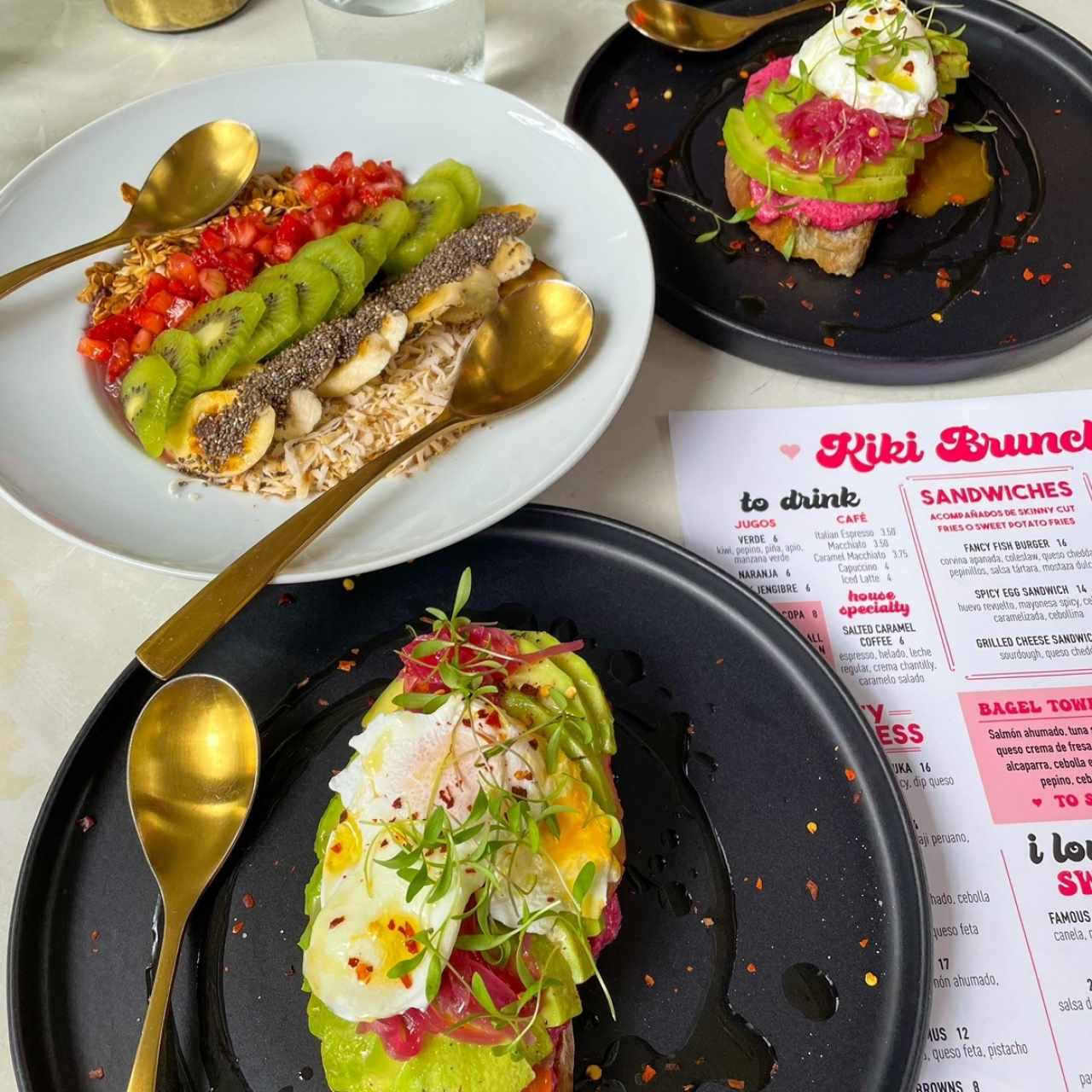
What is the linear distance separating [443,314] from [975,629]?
0.87 m

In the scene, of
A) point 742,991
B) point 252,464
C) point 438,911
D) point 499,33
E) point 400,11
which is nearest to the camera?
point 438,911

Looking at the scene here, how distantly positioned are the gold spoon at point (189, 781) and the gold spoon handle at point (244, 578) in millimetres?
51

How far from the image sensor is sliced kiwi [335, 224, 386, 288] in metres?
1.47

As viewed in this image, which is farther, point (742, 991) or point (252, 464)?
point (252, 464)

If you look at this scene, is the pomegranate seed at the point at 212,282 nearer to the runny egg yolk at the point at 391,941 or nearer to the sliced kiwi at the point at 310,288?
the sliced kiwi at the point at 310,288

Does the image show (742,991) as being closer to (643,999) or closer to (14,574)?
(643,999)

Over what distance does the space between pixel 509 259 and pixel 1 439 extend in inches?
28.6

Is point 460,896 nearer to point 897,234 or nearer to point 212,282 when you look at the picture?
point 212,282

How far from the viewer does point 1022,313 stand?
5.04 feet

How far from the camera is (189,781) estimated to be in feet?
3.61

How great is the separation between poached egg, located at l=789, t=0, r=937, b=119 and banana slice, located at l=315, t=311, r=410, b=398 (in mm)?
794

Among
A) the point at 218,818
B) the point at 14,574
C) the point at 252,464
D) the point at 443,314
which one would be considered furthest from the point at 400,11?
the point at 218,818

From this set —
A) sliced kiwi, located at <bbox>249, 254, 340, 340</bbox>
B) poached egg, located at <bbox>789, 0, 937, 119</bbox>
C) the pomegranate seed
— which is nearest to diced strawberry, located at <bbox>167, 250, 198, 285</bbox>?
the pomegranate seed

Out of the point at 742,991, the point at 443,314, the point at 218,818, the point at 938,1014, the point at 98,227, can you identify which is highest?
the point at 98,227
